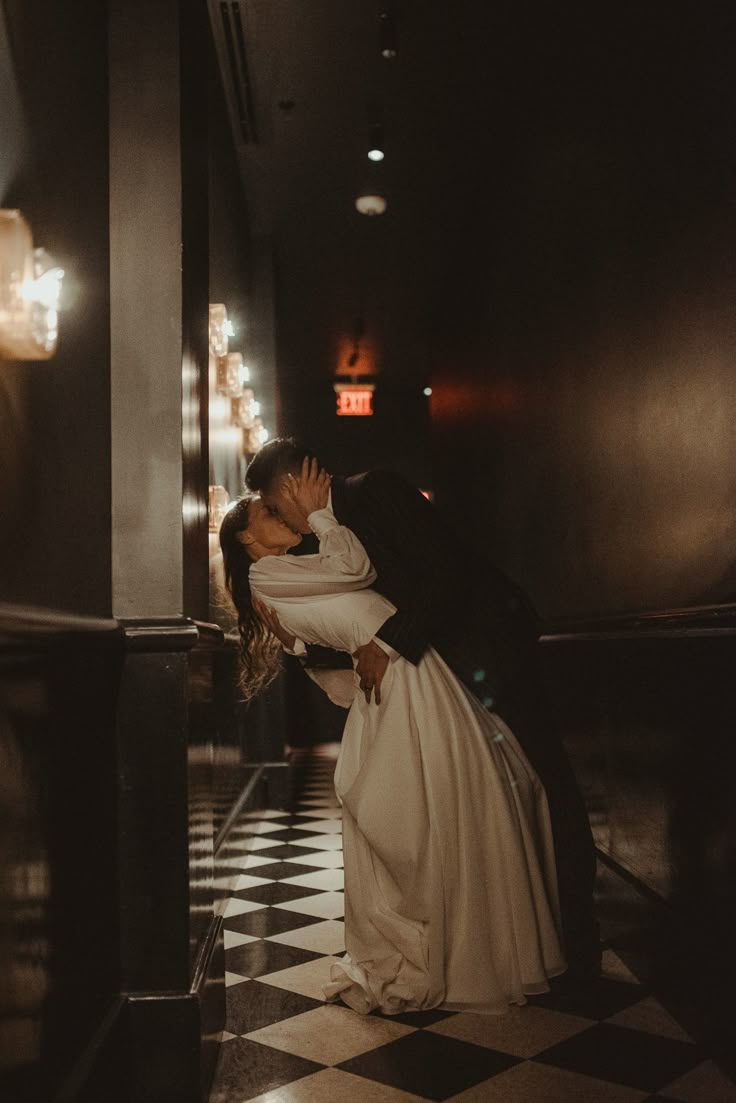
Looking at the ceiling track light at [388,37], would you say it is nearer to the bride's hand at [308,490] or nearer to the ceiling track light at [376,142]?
the ceiling track light at [376,142]

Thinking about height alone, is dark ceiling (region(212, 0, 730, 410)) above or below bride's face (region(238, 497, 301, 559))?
above

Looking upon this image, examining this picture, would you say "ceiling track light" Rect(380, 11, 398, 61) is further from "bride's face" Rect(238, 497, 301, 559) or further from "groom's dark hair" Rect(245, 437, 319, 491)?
"bride's face" Rect(238, 497, 301, 559)

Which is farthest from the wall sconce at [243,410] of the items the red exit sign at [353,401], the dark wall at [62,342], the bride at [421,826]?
the red exit sign at [353,401]

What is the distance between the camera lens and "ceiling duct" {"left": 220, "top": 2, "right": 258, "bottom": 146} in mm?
4195

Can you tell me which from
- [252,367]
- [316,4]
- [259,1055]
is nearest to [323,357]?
[252,367]

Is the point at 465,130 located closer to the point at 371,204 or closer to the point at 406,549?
the point at 371,204

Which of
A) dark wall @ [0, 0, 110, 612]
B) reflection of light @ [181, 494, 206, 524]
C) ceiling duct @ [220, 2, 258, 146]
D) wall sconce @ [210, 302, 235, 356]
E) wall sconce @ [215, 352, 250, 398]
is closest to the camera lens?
dark wall @ [0, 0, 110, 612]

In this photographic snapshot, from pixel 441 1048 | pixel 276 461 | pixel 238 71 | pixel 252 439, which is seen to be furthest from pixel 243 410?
pixel 441 1048

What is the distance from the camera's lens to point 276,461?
2.84m

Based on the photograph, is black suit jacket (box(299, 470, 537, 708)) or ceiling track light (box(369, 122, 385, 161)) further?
ceiling track light (box(369, 122, 385, 161))

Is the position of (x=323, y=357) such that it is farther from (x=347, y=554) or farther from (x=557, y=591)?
(x=347, y=554)

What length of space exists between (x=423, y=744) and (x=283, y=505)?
804mm

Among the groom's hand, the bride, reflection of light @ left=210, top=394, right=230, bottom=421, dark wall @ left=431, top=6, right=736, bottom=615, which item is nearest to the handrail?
dark wall @ left=431, top=6, right=736, bottom=615

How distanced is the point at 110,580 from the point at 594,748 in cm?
220
